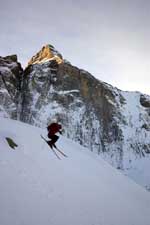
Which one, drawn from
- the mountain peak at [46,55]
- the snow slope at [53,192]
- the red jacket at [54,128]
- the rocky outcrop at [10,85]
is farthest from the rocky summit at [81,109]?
the snow slope at [53,192]

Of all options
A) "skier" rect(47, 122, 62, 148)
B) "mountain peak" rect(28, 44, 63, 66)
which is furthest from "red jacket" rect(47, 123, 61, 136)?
"mountain peak" rect(28, 44, 63, 66)

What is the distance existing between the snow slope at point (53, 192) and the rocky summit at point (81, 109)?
7676cm

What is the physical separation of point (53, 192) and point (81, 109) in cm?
9974

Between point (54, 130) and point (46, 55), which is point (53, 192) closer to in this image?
point (54, 130)

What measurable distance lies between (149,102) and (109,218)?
439 ft

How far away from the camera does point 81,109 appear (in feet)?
353

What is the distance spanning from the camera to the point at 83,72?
117562 mm

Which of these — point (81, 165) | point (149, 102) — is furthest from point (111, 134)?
point (81, 165)

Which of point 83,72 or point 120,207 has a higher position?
point 83,72

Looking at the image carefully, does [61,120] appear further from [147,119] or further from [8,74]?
[147,119]

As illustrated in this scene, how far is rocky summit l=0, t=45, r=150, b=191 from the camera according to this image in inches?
3831

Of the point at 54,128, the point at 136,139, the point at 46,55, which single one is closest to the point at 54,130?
the point at 54,128

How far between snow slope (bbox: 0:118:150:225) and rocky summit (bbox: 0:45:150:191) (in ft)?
252

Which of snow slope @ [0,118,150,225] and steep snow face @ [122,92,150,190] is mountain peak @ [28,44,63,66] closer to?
steep snow face @ [122,92,150,190]
